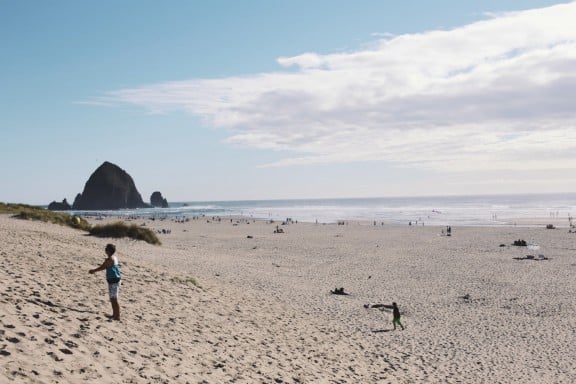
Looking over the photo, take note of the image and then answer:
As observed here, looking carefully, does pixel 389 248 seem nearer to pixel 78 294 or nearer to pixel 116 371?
pixel 78 294

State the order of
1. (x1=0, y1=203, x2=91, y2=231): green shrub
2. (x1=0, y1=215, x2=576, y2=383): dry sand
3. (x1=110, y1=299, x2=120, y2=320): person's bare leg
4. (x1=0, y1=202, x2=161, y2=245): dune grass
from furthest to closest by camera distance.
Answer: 1. (x1=0, y1=203, x2=91, y2=231): green shrub
2. (x1=0, y1=202, x2=161, y2=245): dune grass
3. (x1=110, y1=299, x2=120, y2=320): person's bare leg
4. (x1=0, y1=215, x2=576, y2=383): dry sand

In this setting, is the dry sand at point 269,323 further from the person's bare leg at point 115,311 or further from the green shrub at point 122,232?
the green shrub at point 122,232

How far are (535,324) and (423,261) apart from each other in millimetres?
18647

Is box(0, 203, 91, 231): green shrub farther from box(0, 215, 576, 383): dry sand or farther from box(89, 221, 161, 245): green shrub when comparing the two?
box(0, 215, 576, 383): dry sand

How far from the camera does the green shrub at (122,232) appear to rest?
35.2 meters

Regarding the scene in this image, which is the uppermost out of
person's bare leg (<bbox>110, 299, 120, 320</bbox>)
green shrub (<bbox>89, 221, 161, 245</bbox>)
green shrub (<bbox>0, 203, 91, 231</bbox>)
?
green shrub (<bbox>0, 203, 91, 231</bbox>)

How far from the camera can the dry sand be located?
9.85 metres

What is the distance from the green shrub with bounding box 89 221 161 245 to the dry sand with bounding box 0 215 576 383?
4.87 feet

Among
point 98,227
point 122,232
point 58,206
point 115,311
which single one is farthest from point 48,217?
point 58,206

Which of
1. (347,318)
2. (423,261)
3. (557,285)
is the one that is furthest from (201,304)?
(423,261)

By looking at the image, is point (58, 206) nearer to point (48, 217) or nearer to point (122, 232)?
point (48, 217)

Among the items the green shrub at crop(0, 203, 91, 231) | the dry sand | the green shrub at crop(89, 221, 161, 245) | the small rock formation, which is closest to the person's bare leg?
the dry sand

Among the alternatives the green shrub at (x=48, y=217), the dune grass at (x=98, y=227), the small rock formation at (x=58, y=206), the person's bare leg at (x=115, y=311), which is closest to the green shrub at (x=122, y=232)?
the dune grass at (x=98, y=227)

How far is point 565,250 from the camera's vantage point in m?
45.4
